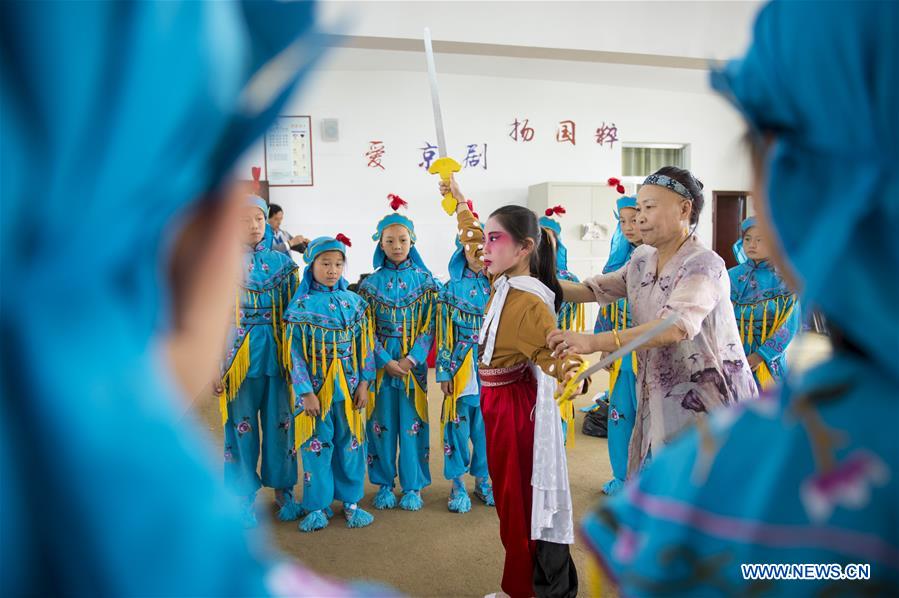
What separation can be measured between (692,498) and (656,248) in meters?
1.54

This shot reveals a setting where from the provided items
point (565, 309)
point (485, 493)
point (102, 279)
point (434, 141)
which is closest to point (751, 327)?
point (565, 309)

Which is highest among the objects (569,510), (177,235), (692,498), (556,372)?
(177,235)

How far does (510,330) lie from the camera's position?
2.07 meters

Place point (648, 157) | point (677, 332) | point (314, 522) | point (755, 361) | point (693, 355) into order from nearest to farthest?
1. point (677, 332)
2. point (693, 355)
3. point (314, 522)
4. point (755, 361)
5. point (648, 157)

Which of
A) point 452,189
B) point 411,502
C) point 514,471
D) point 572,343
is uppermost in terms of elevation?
point 452,189

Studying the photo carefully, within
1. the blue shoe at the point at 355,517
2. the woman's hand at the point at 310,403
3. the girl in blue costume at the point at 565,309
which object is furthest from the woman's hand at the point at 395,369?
the girl in blue costume at the point at 565,309

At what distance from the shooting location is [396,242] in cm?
330

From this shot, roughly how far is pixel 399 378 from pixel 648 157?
6229 mm

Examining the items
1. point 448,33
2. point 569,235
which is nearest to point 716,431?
point 448,33

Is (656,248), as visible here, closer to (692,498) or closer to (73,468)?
(692,498)

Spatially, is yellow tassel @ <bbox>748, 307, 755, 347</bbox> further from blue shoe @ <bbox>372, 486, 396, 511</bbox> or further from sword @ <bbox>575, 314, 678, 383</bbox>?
blue shoe @ <bbox>372, 486, 396, 511</bbox>

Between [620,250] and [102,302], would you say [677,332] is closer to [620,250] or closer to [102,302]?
[102,302]

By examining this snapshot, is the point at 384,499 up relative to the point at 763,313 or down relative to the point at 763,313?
down

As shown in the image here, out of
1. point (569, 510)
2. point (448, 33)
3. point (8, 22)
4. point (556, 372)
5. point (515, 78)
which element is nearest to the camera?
point (8, 22)
